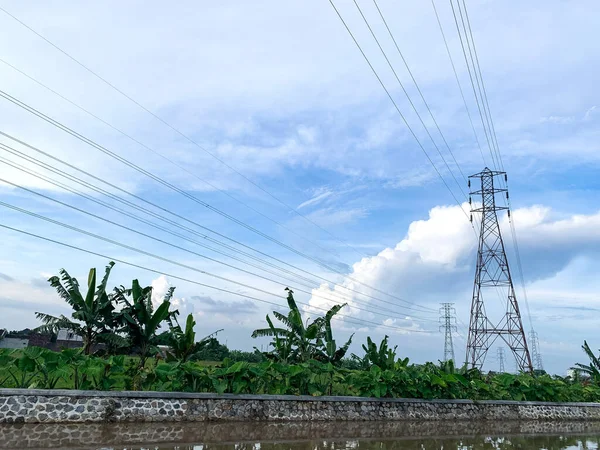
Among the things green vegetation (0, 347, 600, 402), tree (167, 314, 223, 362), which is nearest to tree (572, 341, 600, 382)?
green vegetation (0, 347, 600, 402)

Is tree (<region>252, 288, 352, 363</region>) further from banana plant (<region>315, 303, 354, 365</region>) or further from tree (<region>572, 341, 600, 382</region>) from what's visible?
tree (<region>572, 341, 600, 382</region>)

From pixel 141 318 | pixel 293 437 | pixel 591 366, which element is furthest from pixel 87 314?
pixel 591 366

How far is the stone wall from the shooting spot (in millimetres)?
12070

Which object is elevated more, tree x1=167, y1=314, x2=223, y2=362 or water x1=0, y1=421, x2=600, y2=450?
tree x1=167, y1=314, x2=223, y2=362

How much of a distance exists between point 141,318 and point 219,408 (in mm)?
5075

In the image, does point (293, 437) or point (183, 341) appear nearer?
point (293, 437)

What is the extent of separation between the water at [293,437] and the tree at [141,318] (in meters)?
4.95

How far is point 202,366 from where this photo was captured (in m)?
15.3

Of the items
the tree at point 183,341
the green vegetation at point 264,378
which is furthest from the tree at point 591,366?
the tree at point 183,341

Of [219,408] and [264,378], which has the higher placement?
[264,378]

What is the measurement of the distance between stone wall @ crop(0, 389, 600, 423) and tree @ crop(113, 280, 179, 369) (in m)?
3.77

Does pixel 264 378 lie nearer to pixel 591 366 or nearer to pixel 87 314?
pixel 87 314

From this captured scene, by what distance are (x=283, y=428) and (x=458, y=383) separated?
9615mm

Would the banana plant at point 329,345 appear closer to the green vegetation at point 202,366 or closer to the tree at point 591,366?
the green vegetation at point 202,366
